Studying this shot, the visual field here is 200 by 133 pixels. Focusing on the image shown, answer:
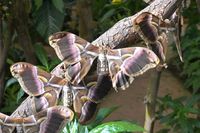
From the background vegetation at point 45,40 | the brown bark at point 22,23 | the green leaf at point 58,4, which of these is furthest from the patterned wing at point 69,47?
the green leaf at point 58,4

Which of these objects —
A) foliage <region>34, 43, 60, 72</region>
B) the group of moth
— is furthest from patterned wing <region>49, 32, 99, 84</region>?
foliage <region>34, 43, 60, 72</region>

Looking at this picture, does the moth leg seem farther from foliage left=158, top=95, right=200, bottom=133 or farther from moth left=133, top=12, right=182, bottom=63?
foliage left=158, top=95, right=200, bottom=133

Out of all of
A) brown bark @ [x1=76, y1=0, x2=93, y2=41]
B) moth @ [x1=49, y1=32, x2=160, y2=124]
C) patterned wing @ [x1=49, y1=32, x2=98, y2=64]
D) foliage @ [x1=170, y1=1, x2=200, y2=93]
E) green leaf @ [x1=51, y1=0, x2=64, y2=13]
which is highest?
patterned wing @ [x1=49, y1=32, x2=98, y2=64]

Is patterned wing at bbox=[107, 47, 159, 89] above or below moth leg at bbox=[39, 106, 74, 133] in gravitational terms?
above

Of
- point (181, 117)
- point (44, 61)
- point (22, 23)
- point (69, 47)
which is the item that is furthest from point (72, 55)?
point (22, 23)

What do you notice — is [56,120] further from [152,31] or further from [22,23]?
[22,23]

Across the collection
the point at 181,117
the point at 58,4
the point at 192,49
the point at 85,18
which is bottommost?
the point at 192,49
